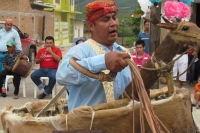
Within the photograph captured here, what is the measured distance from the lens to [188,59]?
1039 centimetres

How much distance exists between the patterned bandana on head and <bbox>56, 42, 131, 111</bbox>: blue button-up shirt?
222 mm

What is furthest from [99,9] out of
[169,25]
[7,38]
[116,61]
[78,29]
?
[78,29]

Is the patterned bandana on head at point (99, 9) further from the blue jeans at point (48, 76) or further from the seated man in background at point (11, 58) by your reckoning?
the seated man in background at point (11, 58)

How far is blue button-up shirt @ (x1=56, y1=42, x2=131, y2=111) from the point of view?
8.05ft

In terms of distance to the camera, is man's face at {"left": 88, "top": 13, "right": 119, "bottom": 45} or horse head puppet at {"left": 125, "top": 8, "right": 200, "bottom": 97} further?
man's face at {"left": 88, "top": 13, "right": 119, "bottom": 45}

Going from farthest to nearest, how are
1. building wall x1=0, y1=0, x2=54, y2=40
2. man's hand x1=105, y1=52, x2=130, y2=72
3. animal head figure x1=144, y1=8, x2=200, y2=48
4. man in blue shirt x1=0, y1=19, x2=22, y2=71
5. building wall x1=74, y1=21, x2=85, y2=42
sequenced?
building wall x1=74, y1=21, x2=85, y2=42 < building wall x1=0, y1=0, x2=54, y2=40 < man in blue shirt x1=0, y1=19, x2=22, y2=71 < animal head figure x1=144, y1=8, x2=200, y2=48 < man's hand x1=105, y1=52, x2=130, y2=72

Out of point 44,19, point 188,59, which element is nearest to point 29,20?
point 44,19

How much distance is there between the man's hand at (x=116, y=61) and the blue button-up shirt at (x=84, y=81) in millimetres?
120

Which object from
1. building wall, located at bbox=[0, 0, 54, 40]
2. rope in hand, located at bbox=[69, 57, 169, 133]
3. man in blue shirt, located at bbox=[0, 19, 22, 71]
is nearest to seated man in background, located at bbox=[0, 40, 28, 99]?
man in blue shirt, located at bbox=[0, 19, 22, 71]

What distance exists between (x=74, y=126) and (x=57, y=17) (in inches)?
1469

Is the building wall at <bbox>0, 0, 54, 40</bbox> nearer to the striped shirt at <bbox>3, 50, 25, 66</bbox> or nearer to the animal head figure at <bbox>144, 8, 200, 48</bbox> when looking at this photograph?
the striped shirt at <bbox>3, 50, 25, 66</bbox>

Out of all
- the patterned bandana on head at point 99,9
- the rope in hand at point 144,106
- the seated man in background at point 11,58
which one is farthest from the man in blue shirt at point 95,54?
the seated man in background at point 11,58

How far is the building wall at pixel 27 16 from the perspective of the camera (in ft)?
81.6

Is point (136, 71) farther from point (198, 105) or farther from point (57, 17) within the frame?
point (57, 17)
